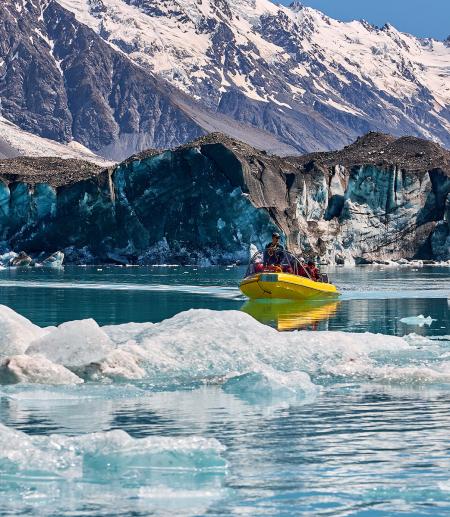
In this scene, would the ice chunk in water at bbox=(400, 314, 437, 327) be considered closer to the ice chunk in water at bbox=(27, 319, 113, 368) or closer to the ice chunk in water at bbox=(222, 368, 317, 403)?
the ice chunk in water at bbox=(27, 319, 113, 368)

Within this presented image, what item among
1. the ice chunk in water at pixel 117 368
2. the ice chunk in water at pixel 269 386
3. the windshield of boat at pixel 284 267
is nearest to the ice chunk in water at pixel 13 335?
the ice chunk in water at pixel 117 368

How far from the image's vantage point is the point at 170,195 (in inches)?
5551

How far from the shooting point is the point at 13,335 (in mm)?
25484

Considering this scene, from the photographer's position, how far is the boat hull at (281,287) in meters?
57.1

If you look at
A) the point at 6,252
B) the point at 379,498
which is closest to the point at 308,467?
the point at 379,498

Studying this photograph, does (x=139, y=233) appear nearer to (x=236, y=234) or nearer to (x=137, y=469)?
(x=236, y=234)

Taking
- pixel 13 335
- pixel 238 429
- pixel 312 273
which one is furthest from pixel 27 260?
pixel 238 429

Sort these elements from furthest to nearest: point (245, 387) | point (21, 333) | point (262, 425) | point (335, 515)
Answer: point (21, 333) < point (245, 387) < point (262, 425) < point (335, 515)

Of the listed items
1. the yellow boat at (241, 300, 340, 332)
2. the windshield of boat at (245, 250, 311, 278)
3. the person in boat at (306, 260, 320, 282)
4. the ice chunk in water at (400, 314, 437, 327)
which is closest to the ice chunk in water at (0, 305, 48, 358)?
the yellow boat at (241, 300, 340, 332)

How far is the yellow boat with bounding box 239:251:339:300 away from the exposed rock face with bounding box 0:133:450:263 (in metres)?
74.5

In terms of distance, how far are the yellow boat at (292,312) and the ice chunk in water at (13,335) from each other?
45.1ft

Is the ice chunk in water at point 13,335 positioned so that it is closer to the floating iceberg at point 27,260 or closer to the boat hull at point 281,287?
the boat hull at point 281,287

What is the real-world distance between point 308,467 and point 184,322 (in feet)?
38.7

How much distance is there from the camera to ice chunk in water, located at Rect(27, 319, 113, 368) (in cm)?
2486
